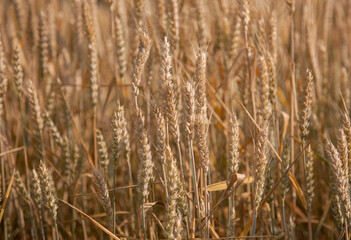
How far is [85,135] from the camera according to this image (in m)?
2.52

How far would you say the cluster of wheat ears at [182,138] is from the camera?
1.23 meters

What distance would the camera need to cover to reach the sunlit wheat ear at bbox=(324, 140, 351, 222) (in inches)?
48.4

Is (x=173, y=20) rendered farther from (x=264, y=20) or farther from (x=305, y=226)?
(x=305, y=226)

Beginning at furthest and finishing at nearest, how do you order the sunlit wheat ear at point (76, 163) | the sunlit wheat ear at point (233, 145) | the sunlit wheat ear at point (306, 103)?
the sunlit wheat ear at point (76, 163)
the sunlit wheat ear at point (306, 103)
the sunlit wheat ear at point (233, 145)

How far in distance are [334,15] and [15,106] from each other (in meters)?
3.03

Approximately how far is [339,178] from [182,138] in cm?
74

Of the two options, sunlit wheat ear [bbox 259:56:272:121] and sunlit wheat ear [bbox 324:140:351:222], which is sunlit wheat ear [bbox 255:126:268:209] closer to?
sunlit wheat ear [bbox 324:140:351:222]

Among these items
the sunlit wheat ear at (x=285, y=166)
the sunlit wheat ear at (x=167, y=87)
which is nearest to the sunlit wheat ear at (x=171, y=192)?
the sunlit wheat ear at (x=167, y=87)

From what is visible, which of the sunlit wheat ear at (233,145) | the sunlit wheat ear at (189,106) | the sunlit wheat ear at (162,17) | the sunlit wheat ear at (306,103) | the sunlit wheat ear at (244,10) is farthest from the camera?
the sunlit wheat ear at (162,17)

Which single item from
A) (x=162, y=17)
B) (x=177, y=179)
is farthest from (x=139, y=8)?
(x=177, y=179)

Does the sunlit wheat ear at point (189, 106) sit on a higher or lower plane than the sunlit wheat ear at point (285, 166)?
higher

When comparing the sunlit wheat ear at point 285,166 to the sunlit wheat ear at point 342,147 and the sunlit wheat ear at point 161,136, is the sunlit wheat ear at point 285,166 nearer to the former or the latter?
the sunlit wheat ear at point 342,147

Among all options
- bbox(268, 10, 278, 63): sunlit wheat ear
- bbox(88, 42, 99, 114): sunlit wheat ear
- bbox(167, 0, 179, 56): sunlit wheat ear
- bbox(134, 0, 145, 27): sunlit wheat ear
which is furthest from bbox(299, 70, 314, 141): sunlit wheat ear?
bbox(88, 42, 99, 114): sunlit wheat ear

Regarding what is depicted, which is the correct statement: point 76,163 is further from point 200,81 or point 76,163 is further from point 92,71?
point 200,81
